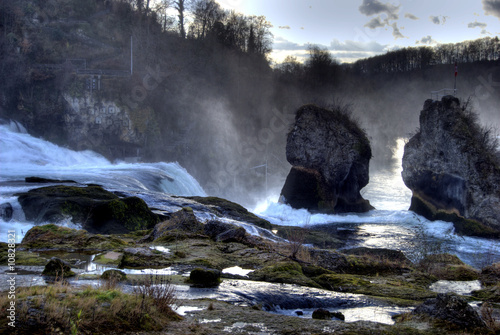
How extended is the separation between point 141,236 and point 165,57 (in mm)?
61436

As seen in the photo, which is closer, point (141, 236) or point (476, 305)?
point (476, 305)

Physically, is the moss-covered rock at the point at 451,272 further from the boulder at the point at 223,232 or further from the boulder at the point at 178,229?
the boulder at the point at 178,229

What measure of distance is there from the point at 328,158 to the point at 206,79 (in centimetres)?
4188

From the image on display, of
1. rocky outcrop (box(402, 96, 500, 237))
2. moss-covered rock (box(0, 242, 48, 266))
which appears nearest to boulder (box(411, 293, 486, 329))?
moss-covered rock (box(0, 242, 48, 266))

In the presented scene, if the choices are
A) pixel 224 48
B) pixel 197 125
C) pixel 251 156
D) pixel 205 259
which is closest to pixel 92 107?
pixel 197 125

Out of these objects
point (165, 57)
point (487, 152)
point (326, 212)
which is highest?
point (165, 57)

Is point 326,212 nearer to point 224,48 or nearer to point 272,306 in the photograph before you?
point 272,306

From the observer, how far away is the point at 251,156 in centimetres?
7575

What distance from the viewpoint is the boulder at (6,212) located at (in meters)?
17.7

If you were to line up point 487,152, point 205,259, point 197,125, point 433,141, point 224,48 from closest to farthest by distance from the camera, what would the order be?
1. point 205,259
2. point 487,152
3. point 433,141
4. point 197,125
5. point 224,48

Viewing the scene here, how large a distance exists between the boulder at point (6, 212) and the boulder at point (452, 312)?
16402mm

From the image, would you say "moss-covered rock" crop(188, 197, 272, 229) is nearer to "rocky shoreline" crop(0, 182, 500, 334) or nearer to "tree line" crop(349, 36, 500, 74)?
"rocky shoreline" crop(0, 182, 500, 334)

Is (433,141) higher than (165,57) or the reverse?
the reverse

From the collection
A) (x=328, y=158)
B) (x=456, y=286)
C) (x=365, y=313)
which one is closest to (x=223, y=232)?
(x=456, y=286)
